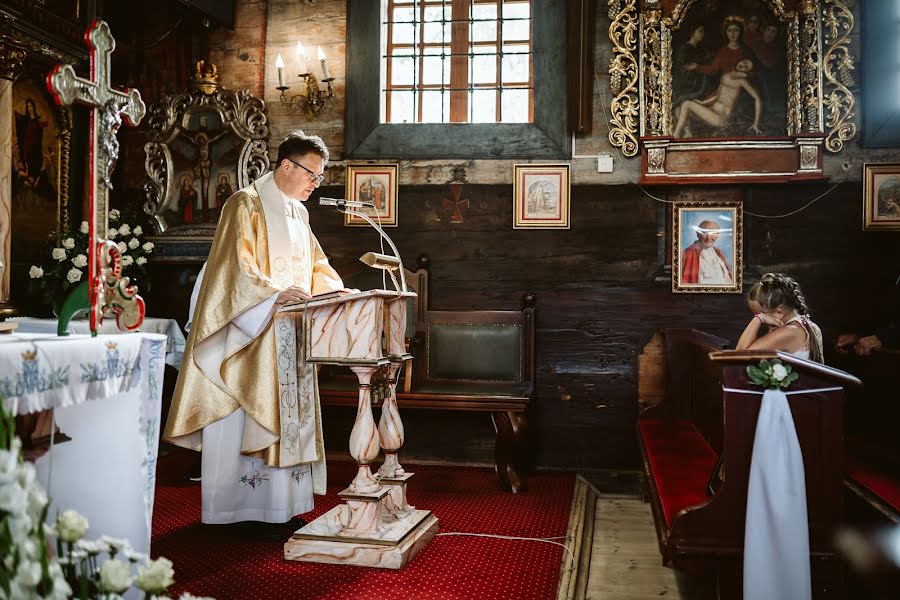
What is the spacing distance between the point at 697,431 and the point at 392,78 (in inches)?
144

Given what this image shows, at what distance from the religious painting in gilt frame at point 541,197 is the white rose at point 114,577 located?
4.63 meters

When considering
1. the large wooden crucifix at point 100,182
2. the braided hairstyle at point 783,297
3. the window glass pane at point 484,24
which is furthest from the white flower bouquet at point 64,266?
the braided hairstyle at point 783,297

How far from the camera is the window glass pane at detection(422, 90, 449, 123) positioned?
625 cm

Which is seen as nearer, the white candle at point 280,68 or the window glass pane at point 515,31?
the white candle at point 280,68

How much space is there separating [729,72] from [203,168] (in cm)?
414

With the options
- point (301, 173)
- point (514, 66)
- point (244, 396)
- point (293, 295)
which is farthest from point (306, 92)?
point (244, 396)

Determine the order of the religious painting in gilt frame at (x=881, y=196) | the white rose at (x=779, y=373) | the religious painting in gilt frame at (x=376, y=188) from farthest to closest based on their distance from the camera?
the religious painting in gilt frame at (x=376, y=188), the religious painting in gilt frame at (x=881, y=196), the white rose at (x=779, y=373)

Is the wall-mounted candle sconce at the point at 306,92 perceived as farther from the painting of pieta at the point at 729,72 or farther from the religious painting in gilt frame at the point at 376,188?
the painting of pieta at the point at 729,72

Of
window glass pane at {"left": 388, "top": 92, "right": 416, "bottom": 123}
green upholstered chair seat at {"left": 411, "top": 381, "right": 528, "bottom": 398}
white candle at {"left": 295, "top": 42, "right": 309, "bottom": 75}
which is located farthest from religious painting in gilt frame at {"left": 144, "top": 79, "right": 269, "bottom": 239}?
green upholstered chair seat at {"left": 411, "top": 381, "right": 528, "bottom": 398}

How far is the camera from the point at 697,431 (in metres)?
4.73

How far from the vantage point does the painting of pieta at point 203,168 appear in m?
6.18

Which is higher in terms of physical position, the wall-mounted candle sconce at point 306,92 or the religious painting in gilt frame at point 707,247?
the wall-mounted candle sconce at point 306,92

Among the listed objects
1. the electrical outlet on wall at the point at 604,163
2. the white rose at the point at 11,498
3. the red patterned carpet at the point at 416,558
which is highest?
the electrical outlet on wall at the point at 604,163

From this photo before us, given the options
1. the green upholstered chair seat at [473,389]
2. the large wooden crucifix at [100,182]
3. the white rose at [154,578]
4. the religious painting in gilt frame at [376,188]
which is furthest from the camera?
the religious painting in gilt frame at [376,188]
